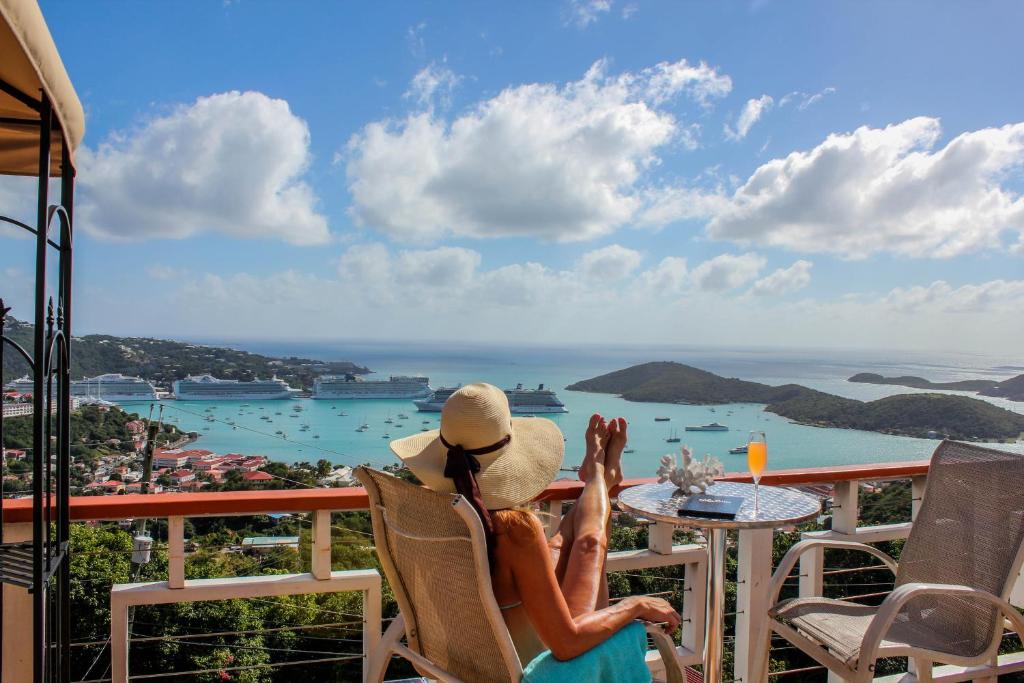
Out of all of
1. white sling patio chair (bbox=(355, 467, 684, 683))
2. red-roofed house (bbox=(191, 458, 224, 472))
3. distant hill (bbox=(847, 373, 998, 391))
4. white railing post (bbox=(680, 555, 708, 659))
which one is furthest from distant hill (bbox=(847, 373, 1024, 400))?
red-roofed house (bbox=(191, 458, 224, 472))

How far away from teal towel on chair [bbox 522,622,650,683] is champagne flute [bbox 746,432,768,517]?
2.38 feet

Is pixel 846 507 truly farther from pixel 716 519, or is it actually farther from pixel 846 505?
pixel 716 519

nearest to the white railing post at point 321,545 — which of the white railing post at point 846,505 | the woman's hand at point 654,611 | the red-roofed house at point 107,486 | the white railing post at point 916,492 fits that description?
the woman's hand at point 654,611

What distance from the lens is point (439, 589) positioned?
4.94 ft

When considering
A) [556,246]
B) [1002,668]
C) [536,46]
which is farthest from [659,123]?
[556,246]

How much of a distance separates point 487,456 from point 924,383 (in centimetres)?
1108

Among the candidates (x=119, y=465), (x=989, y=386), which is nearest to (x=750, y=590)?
(x=119, y=465)

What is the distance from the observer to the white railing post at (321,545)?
2.05 m

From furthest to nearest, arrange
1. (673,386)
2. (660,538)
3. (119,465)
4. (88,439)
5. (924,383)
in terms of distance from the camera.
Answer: (924,383)
(673,386)
(88,439)
(119,465)
(660,538)

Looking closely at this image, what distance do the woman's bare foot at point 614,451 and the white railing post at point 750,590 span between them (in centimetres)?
61

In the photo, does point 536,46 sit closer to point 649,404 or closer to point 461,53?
point 461,53

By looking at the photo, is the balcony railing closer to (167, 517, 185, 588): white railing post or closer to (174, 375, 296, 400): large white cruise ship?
(167, 517, 185, 588): white railing post

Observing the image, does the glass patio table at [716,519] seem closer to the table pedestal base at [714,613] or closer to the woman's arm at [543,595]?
the table pedestal base at [714,613]

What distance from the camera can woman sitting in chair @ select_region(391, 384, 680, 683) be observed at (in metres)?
1.42
